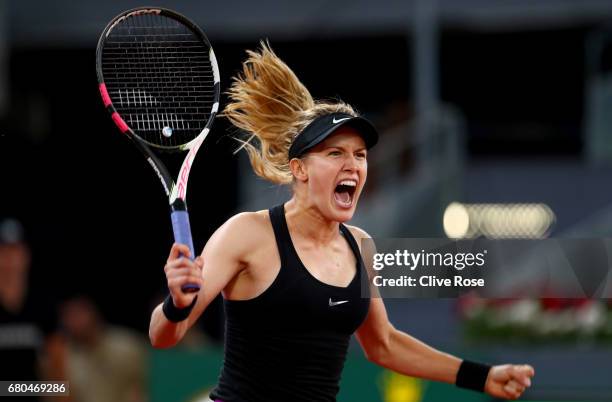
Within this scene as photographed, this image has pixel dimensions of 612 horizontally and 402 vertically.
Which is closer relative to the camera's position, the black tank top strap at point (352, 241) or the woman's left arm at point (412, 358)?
the black tank top strap at point (352, 241)

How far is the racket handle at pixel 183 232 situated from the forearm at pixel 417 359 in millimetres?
1299

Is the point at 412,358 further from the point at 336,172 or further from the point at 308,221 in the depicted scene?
the point at 336,172

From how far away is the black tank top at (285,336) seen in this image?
468cm

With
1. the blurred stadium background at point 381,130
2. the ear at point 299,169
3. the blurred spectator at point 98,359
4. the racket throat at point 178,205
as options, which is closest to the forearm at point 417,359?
the ear at point 299,169

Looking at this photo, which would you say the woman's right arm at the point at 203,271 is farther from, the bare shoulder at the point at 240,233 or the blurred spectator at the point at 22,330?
the blurred spectator at the point at 22,330

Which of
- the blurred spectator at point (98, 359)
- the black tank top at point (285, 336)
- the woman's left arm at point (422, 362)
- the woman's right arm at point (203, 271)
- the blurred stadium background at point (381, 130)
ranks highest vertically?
the woman's right arm at point (203, 271)

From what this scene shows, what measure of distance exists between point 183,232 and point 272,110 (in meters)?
1.06

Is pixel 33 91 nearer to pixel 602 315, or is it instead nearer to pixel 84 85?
pixel 84 85

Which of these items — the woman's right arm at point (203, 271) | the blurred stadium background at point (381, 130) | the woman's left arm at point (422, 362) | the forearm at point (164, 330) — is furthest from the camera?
the blurred stadium background at point (381, 130)

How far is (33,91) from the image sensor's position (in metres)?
16.3

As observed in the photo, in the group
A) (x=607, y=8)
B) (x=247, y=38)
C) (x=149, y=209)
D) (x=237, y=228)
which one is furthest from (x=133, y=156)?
(x=237, y=228)

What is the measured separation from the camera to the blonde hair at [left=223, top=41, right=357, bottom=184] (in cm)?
511

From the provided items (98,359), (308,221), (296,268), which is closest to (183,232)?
(296,268)

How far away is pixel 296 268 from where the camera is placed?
4734 millimetres
